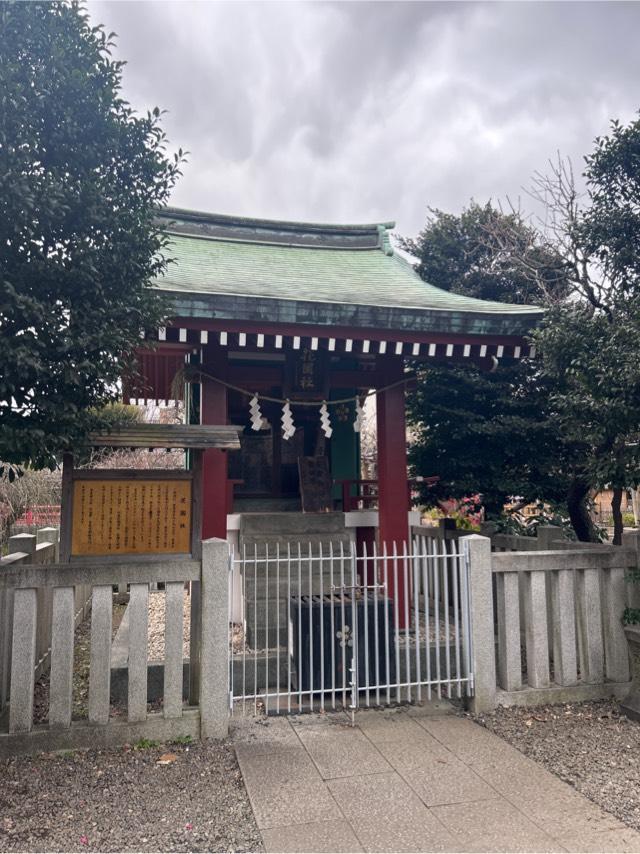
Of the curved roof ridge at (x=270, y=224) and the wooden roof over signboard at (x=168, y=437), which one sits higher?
the curved roof ridge at (x=270, y=224)

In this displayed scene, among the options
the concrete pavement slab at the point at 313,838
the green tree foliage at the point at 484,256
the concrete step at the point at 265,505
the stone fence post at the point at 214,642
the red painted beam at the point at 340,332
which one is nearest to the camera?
the concrete pavement slab at the point at 313,838

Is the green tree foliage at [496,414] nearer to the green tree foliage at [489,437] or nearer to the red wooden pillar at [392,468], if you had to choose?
the green tree foliage at [489,437]

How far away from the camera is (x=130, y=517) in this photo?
4.69m

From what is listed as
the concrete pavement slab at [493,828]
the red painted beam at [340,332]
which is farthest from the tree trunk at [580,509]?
the concrete pavement slab at [493,828]

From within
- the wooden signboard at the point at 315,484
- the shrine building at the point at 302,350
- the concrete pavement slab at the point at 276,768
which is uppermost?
the shrine building at the point at 302,350

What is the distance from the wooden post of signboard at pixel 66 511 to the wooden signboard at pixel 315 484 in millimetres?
3889

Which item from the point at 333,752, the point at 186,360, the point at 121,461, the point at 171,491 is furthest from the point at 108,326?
the point at 121,461

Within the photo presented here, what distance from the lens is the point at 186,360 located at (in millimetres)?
6629

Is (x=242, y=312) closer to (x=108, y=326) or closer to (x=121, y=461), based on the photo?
(x=108, y=326)

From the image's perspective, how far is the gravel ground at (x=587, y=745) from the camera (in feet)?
11.5

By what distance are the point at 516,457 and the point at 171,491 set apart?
20.3 feet

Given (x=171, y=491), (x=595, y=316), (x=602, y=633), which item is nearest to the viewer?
(x=171, y=491)

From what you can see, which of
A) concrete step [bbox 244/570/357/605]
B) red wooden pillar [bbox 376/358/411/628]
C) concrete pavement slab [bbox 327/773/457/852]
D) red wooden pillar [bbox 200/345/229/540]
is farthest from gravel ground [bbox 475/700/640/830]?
red wooden pillar [bbox 200/345/229/540]

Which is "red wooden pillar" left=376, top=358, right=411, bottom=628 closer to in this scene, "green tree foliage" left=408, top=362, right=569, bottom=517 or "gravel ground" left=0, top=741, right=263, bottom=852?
"green tree foliage" left=408, top=362, right=569, bottom=517
